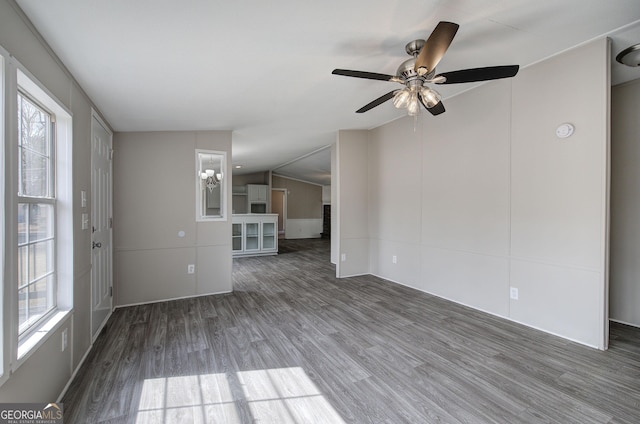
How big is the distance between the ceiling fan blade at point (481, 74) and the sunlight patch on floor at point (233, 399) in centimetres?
239

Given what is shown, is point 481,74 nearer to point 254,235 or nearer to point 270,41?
point 270,41

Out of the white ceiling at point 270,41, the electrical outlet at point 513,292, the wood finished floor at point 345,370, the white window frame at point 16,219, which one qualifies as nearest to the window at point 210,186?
the white ceiling at point 270,41

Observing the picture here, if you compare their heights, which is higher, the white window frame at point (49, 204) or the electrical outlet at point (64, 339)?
the white window frame at point (49, 204)

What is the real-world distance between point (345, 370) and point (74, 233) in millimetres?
2331

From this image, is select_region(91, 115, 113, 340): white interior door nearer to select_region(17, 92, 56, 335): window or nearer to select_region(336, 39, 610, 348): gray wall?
select_region(17, 92, 56, 335): window

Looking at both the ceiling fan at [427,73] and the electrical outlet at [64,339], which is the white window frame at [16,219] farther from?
the ceiling fan at [427,73]

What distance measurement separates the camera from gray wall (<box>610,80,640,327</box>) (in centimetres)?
289

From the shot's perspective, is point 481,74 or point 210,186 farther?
point 210,186

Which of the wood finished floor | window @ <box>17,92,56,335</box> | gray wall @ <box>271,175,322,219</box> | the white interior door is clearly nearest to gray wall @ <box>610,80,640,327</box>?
the wood finished floor

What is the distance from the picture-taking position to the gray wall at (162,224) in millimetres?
3578

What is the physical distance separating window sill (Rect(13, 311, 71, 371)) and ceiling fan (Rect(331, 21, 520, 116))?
7.91 ft

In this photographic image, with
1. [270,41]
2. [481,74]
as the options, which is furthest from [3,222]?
[481,74]

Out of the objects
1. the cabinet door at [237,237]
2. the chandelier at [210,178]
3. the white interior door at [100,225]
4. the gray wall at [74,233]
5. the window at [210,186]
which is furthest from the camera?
the cabinet door at [237,237]

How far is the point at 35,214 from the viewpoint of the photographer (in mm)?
1730
